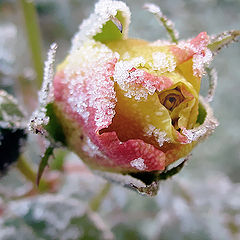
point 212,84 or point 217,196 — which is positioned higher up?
point 212,84

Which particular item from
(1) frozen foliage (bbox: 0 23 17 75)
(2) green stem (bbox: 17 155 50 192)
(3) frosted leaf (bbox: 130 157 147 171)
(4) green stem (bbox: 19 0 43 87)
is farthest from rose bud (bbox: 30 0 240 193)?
(1) frozen foliage (bbox: 0 23 17 75)

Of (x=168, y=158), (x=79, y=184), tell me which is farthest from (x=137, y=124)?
(x=79, y=184)

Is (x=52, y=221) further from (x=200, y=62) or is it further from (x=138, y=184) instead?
(x=200, y=62)

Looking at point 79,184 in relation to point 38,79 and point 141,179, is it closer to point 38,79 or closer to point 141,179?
point 38,79

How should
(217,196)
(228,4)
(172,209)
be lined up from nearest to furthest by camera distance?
(172,209), (217,196), (228,4)

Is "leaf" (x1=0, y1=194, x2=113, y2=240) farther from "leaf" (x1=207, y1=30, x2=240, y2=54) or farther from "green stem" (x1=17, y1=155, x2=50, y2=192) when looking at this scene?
"leaf" (x1=207, y1=30, x2=240, y2=54)

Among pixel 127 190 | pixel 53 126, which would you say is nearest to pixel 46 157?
pixel 53 126
